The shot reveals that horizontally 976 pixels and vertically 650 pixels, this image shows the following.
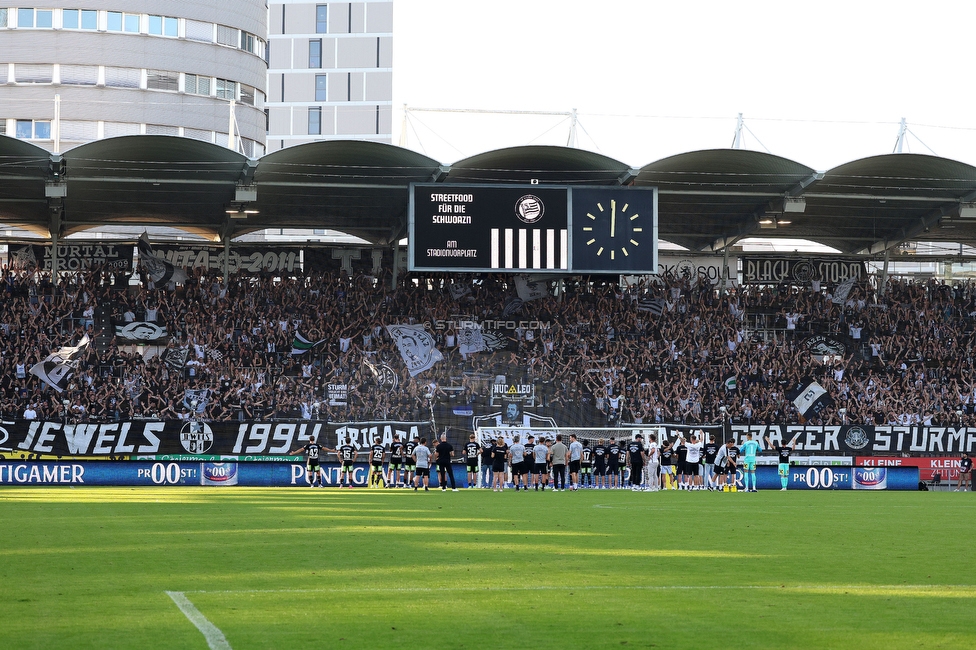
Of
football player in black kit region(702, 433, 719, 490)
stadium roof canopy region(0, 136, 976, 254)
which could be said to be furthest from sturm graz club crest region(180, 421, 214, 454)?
football player in black kit region(702, 433, 719, 490)

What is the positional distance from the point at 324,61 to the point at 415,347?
220ft

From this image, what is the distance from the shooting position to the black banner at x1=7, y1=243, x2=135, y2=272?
4466cm

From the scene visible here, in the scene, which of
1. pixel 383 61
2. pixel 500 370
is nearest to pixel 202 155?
pixel 500 370

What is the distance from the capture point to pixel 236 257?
4666 centimetres

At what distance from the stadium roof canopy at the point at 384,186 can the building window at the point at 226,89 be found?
106 feet

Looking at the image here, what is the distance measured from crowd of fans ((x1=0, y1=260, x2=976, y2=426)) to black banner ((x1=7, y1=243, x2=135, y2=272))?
1.68 meters

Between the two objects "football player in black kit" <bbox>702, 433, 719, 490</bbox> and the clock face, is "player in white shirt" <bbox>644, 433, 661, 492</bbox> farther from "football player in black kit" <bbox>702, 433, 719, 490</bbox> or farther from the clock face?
the clock face

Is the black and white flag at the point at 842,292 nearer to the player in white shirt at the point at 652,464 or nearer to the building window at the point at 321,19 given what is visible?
the player in white shirt at the point at 652,464

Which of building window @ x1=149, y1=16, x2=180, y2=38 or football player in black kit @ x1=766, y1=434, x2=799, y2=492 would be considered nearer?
football player in black kit @ x1=766, y1=434, x2=799, y2=492

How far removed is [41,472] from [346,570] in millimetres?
22925

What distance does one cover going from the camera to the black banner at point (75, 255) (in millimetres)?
44656

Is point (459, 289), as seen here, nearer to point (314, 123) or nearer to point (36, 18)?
point (36, 18)

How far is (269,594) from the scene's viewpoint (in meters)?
9.41

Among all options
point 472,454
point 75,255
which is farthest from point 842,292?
point 75,255
